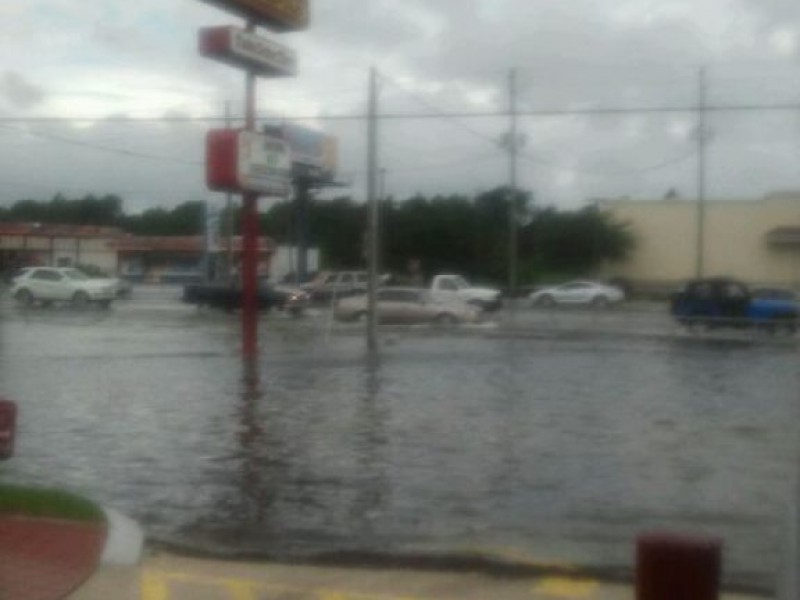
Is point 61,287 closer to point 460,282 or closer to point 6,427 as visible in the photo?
point 460,282

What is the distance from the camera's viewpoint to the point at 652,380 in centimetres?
2872

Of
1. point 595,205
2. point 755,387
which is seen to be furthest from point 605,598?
point 595,205

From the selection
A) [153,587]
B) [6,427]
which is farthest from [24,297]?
[6,427]

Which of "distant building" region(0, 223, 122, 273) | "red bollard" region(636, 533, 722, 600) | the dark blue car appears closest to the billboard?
"distant building" region(0, 223, 122, 273)

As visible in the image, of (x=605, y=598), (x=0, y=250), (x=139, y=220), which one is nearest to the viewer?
(x=605, y=598)

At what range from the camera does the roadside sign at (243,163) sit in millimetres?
35125

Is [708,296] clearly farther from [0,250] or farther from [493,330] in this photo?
[0,250]

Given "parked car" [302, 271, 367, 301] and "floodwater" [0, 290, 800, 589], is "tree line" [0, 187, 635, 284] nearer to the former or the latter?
"parked car" [302, 271, 367, 301]

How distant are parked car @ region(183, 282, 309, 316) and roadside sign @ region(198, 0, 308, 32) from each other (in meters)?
19.9

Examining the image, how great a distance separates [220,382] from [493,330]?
2006 cm

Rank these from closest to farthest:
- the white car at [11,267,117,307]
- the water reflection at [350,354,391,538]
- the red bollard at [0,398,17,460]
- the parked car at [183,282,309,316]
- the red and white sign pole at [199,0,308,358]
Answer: the red bollard at [0,398,17,460]
the water reflection at [350,354,391,538]
the red and white sign pole at [199,0,308,358]
the parked car at [183,282,309,316]
the white car at [11,267,117,307]

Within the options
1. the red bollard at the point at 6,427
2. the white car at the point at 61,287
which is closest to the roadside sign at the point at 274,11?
the white car at the point at 61,287

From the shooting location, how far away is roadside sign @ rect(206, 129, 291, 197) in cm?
3512

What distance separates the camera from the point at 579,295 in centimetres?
5819
